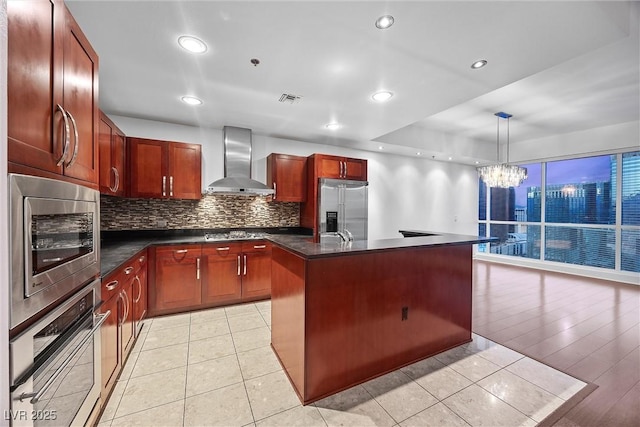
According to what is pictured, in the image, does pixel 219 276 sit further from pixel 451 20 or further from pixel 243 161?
pixel 451 20

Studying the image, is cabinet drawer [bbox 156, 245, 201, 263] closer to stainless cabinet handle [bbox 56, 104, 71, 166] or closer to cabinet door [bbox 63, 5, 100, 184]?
→ cabinet door [bbox 63, 5, 100, 184]

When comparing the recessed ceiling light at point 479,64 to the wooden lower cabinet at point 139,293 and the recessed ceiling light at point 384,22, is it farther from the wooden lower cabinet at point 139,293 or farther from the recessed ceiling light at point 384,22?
the wooden lower cabinet at point 139,293

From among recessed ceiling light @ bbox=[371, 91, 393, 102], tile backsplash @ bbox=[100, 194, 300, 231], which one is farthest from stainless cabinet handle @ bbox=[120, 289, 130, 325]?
recessed ceiling light @ bbox=[371, 91, 393, 102]

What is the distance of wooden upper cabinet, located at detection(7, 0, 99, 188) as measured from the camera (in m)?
0.85

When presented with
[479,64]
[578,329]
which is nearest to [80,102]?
[479,64]

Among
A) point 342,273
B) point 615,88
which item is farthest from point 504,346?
point 615,88

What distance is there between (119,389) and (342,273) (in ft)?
6.13

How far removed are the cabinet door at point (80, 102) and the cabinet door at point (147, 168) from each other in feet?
6.60

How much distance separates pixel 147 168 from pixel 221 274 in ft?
5.61

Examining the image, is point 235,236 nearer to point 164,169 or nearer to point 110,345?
point 164,169

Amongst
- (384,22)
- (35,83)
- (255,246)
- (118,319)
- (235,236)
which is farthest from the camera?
(235,236)

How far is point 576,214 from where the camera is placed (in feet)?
17.8

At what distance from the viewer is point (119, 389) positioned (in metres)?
1.88

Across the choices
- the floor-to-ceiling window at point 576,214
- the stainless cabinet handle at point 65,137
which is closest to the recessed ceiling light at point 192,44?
the stainless cabinet handle at point 65,137
